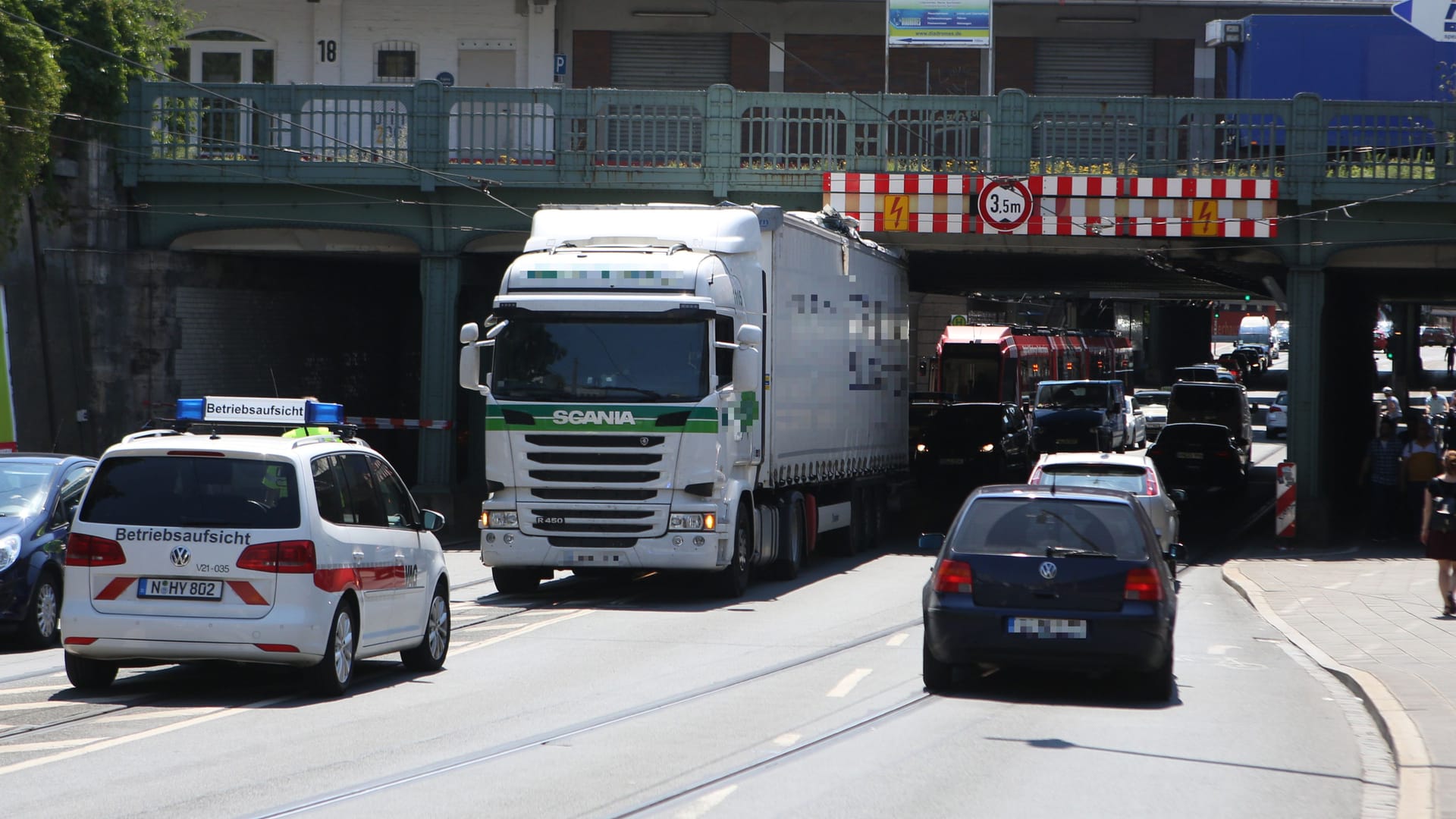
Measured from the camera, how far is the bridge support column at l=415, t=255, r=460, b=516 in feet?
85.4

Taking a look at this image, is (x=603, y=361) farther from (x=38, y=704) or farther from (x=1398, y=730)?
(x=1398, y=730)

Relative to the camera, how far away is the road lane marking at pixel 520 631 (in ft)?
44.3

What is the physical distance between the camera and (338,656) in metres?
10.7

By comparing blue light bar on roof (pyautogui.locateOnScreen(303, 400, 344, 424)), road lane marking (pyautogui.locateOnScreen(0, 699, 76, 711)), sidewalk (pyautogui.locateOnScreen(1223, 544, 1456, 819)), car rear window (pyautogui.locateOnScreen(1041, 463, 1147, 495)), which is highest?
blue light bar on roof (pyautogui.locateOnScreen(303, 400, 344, 424))

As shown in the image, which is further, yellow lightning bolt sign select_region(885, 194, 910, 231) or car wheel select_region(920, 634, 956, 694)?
yellow lightning bolt sign select_region(885, 194, 910, 231)

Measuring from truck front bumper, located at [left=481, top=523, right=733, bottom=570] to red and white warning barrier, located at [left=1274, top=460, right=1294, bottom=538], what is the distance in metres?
11.5

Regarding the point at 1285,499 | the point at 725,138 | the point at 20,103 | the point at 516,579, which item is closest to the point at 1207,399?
the point at 1285,499

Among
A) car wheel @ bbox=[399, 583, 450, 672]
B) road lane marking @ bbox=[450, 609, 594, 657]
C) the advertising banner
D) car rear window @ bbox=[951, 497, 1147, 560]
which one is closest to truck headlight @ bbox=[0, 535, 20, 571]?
car wheel @ bbox=[399, 583, 450, 672]

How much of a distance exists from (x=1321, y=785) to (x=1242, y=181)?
17.1m

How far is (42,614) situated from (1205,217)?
17284mm

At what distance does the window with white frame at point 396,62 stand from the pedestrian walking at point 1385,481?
21.0 meters

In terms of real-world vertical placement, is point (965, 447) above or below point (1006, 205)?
below

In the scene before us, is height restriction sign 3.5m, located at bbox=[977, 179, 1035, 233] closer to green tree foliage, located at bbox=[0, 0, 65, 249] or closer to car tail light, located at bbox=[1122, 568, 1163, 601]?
green tree foliage, located at bbox=[0, 0, 65, 249]

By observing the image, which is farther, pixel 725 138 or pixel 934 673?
pixel 725 138
